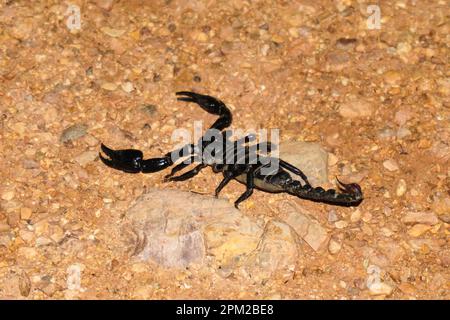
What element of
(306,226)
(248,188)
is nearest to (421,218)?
(306,226)

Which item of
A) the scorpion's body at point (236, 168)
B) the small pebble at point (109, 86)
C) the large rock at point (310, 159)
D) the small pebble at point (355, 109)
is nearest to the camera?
the scorpion's body at point (236, 168)

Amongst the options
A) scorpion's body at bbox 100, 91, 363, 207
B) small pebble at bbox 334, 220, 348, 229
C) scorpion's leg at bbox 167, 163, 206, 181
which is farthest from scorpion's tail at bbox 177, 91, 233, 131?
small pebble at bbox 334, 220, 348, 229

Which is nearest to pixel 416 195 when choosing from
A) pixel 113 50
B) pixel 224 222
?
pixel 224 222

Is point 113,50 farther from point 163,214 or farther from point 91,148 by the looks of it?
point 163,214

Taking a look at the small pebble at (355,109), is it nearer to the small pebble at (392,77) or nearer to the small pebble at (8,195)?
the small pebble at (392,77)

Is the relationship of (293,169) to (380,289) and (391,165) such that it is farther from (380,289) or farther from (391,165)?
(380,289)

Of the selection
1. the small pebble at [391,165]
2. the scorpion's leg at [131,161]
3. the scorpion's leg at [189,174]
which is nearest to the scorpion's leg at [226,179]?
the scorpion's leg at [189,174]
